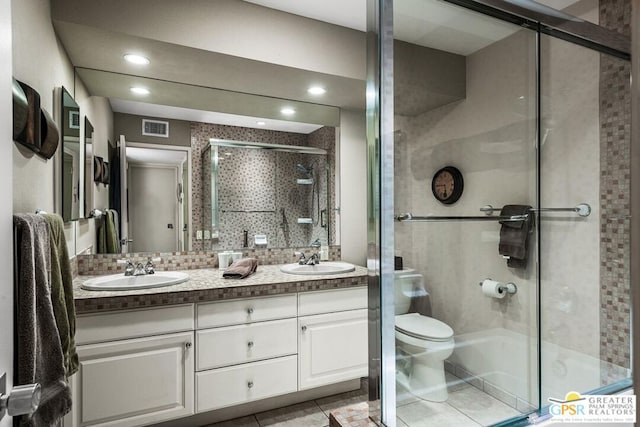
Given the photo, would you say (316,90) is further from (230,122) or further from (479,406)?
(479,406)

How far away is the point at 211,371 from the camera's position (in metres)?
1.89

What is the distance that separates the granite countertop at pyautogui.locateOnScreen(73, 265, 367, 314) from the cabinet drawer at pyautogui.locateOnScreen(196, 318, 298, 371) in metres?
0.19

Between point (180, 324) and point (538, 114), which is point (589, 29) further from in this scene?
point (180, 324)

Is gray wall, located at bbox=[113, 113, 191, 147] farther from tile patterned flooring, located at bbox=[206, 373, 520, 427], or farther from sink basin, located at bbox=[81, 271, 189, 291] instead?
tile patterned flooring, located at bbox=[206, 373, 520, 427]

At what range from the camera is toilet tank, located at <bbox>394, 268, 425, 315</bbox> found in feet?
3.82

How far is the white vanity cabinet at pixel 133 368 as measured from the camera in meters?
1.65

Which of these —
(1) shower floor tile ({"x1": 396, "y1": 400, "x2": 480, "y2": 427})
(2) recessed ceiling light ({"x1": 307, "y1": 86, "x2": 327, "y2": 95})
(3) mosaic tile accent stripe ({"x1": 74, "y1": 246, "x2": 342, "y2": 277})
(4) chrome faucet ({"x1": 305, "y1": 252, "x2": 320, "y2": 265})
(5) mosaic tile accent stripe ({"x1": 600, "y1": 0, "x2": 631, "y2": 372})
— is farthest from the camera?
(4) chrome faucet ({"x1": 305, "y1": 252, "x2": 320, "y2": 265})

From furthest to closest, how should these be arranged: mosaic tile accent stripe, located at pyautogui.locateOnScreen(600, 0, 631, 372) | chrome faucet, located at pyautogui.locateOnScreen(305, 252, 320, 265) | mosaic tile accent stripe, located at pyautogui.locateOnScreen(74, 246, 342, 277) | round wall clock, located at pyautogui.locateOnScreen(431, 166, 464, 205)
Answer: chrome faucet, located at pyautogui.locateOnScreen(305, 252, 320, 265)
mosaic tile accent stripe, located at pyautogui.locateOnScreen(74, 246, 342, 277)
round wall clock, located at pyautogui.locateOnScreen(431, 166, 464, 205)
mosaic tile accent stripe, located at pyautogui.locateOnScreen(600, 0, 631, 372)

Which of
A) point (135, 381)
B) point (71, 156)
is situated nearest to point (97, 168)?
point (71, 156)

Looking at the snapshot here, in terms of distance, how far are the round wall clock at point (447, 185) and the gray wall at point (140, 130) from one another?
1.76m

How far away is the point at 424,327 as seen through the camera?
1.47 metres

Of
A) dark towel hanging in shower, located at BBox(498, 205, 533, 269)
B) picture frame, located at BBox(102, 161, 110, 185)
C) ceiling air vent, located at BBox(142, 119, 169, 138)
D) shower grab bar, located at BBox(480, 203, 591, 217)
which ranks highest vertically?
ceiling air vent, located at BBox(142, 119, 169, 138)

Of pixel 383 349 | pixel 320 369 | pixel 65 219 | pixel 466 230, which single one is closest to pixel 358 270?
pixel 320 369

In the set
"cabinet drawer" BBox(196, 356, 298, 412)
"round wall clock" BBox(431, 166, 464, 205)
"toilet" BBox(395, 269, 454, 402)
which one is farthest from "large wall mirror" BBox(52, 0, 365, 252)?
"toilet" BBox(395, 269, 454, 402)
